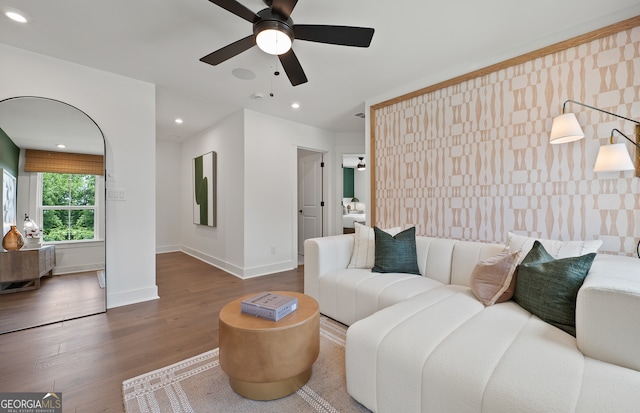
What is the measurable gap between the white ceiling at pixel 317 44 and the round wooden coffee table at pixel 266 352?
2.09 m

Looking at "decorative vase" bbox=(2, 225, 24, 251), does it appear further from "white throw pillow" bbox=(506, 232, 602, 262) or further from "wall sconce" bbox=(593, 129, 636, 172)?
"wall sconce" bbox=(593, 129, 636, 172)

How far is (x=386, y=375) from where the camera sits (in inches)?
48.7

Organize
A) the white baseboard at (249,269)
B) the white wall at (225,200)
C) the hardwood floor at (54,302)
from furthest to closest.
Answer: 1. the white wall at (225,200)
2. the white baseboard at (249,269)
3. the hardwood floor at (54,302)

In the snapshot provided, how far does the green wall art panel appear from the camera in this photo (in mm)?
4770

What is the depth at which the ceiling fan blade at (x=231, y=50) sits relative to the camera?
1908 millimetres

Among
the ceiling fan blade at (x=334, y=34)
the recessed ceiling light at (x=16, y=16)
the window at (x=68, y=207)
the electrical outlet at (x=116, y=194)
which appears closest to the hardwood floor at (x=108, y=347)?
the window at (x=68, y=207)

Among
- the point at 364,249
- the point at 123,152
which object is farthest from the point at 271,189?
the point at 364,249

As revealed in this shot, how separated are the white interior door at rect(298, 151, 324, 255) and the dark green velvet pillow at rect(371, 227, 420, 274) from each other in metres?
2.74

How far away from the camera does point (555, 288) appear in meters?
1.41

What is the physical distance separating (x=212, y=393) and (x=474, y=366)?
53.5 inches

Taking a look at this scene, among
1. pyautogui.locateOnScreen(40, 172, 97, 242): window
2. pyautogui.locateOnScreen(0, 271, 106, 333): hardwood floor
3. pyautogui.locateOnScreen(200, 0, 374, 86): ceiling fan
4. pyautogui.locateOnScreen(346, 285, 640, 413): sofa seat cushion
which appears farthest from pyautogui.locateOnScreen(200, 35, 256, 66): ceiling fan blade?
pyautogui.locateOnScreen(0, 271, 106, 333): hardwood floor

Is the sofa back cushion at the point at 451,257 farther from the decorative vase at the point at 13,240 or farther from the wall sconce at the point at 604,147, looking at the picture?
the decorative vase at the point at 13,240

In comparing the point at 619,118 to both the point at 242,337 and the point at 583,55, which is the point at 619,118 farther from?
the point at 242,337

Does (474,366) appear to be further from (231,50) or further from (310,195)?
(310,195)
